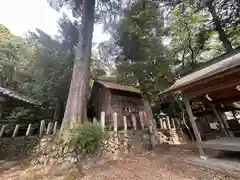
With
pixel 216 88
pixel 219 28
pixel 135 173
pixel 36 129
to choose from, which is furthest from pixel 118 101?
pixel 219 28

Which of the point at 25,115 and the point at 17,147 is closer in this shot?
the point at 17,147

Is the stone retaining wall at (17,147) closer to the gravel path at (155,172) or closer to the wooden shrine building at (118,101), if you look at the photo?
the gravel path at (155,172)

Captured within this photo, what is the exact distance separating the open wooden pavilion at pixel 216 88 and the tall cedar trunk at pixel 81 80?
385 centimetres

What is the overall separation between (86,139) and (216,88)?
15.2 ft

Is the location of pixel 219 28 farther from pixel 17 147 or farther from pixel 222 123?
pixel 17 147

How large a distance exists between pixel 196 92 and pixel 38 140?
24.7 ft

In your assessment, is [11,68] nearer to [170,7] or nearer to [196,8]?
[170,7]

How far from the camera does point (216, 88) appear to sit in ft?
16.5

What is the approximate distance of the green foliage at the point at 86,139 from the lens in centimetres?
577

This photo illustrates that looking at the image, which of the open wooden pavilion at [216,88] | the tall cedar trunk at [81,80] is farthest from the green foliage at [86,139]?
the open wooden pavilion at [216,88]

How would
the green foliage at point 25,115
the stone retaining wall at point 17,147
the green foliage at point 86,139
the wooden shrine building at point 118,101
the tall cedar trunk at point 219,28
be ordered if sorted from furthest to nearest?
the wooden shrine building at point 118,101, the green foliage at point 25,115, the tall cedar trunk at point 219,28, the stone retaining wall at point 17,147, the green foliage at point 86,139

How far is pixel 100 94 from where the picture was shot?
13.5 metres

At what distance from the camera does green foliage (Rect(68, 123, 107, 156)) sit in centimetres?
577

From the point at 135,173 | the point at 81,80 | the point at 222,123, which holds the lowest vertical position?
the point at 135,173
